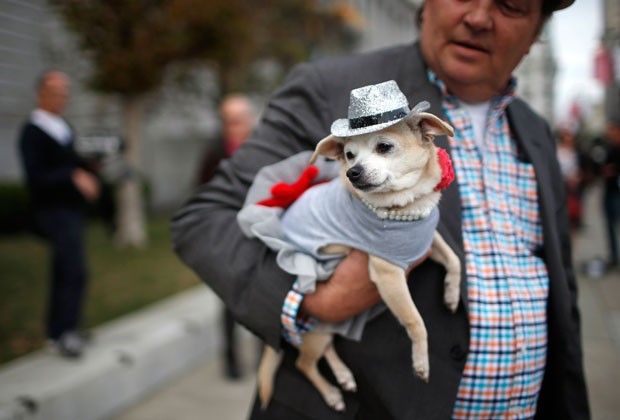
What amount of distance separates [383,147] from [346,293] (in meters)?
0.38

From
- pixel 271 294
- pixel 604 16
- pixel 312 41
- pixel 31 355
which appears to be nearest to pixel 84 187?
pixel 31 355

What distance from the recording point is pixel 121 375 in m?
3.46

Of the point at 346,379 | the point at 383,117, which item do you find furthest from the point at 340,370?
the point at 383,117

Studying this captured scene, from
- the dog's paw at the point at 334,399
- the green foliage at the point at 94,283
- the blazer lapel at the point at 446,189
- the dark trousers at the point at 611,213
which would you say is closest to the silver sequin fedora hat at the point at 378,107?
the blazer lapel at the point at 446,189

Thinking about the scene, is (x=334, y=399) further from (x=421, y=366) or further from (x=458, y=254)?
(x=458, y=254)

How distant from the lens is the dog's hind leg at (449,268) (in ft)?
3.80

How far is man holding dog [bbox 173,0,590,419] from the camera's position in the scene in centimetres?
116

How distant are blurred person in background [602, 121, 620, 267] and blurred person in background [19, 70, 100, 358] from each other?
6772 millimetres

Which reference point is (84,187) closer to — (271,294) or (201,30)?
(271,294)

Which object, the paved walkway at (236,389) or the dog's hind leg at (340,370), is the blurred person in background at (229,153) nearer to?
the paved walkway at (236,389)

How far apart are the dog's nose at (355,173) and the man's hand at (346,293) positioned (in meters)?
0.27

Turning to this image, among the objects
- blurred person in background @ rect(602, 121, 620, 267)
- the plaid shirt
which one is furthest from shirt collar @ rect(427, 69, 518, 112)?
blurred person in background @ rect(602, 121, 620, 267)

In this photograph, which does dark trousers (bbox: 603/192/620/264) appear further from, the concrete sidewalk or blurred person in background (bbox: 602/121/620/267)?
the concrete sidewalk

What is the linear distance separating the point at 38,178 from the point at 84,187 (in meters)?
0.32
